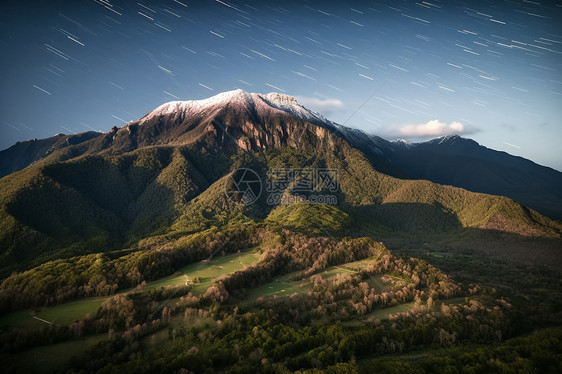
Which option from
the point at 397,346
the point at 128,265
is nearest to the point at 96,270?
the point at 128,265

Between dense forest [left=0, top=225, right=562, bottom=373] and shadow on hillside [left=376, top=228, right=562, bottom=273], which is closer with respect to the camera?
dense forest [left=0, top=225, right=562, bottom=373]

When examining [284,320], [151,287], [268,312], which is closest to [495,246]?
[284,320]

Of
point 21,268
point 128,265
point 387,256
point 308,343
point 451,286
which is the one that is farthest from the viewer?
point 21,268

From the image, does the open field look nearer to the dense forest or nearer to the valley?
the valley

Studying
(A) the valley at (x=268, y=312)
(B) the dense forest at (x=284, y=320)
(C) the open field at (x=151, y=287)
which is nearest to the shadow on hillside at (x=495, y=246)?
(A) the valley at (x=268, y=312)

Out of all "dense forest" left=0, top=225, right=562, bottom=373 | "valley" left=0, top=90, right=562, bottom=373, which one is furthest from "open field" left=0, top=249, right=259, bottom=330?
"dense forest" left=0, top=225, right=562, bottom=373

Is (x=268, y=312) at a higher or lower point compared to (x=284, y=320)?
→ higher

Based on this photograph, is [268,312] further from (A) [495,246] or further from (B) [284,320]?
(A) [495,246]

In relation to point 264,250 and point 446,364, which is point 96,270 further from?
point 446,364

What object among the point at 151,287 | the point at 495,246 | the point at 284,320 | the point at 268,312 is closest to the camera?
the point at 268,312

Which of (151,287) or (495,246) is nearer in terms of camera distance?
(151,287)

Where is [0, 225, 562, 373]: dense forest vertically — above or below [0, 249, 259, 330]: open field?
above
